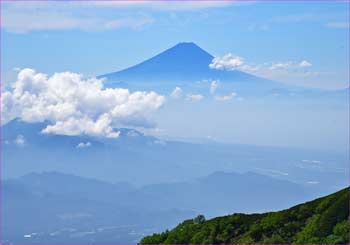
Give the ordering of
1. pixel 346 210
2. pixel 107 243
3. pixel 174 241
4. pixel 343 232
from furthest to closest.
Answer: pixel 107 243 → pixel 174 241 → pixel 346 210 → pixel 343 232

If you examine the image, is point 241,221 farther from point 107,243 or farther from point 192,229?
point 107,243

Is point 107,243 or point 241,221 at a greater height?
point 107,243

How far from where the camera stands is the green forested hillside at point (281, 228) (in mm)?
16266

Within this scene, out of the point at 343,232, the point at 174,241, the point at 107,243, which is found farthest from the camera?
the point at 107,243

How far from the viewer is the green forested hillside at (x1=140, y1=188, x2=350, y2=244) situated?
1627cm

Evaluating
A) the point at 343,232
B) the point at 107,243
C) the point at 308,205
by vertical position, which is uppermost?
the point at 107,243

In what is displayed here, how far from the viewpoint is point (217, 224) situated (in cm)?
1820

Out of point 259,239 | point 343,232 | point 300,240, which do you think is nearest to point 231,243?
point 259,239

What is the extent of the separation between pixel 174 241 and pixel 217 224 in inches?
53.9

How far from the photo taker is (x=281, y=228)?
1733cm

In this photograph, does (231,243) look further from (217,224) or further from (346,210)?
(346,210)

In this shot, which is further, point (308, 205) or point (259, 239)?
point (308, 205)

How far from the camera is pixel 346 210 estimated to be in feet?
55.2

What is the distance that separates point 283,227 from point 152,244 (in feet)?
13.4
